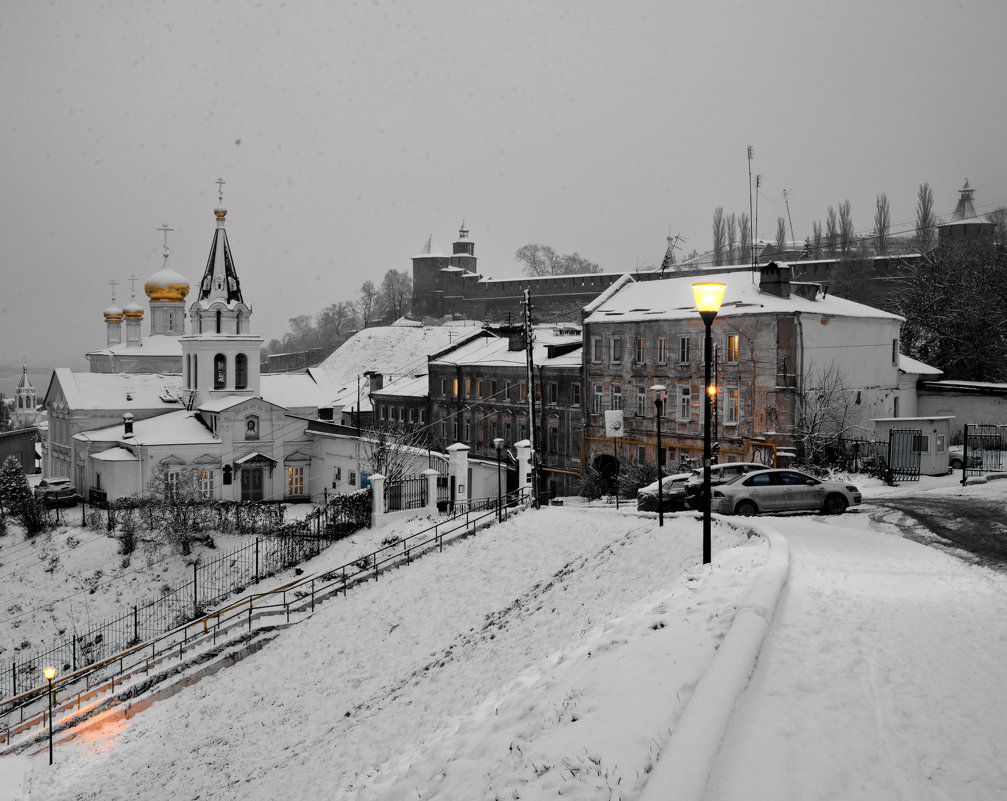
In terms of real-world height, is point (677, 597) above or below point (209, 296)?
below

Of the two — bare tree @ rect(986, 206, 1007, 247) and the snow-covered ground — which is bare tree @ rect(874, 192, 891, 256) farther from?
the snow-covered ground

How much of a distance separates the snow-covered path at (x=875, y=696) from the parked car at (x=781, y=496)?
723 cm

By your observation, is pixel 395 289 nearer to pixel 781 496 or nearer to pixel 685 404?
pixel 685 404

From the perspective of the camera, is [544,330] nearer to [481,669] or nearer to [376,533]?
[376,533]

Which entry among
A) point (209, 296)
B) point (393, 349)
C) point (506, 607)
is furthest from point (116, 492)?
point (393, 349)

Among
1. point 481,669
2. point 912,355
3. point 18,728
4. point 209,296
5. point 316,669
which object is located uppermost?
point 209,296

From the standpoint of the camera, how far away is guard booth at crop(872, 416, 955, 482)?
27.0 metres

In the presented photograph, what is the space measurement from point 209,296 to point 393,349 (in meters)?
49.8

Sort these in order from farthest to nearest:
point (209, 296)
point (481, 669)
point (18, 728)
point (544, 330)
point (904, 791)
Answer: point (544, 330), point (209, 296), point (18, 728), point (481, 669), point (904, 791)

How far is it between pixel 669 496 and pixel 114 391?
1475 inches

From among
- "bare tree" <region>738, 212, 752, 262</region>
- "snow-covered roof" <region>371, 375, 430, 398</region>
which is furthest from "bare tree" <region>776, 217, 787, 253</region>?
"snow-covered roof" <region>371, 375, 430, 398</region>

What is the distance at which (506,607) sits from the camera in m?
17.9

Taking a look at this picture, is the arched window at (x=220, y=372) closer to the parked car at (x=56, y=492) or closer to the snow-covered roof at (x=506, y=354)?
the parked car at (x=56, y=492)

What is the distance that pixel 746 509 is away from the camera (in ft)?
65.5
